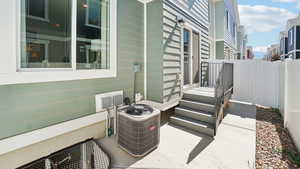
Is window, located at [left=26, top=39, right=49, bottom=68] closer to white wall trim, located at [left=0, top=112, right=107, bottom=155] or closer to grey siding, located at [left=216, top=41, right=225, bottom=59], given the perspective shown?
white wall trim, located at [left=0, top=112, right=107, bottom=155]

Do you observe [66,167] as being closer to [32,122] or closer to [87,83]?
[32,122]

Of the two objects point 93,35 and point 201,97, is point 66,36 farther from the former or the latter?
point 201,97

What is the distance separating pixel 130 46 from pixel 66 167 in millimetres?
3127

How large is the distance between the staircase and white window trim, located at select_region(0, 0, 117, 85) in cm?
222

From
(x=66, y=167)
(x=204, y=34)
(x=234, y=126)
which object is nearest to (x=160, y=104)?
(x=234, y=126)

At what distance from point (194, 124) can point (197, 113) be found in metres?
0.37

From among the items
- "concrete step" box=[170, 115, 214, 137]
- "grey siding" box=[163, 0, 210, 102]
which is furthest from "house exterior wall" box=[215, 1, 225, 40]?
"concrete step" box=[170, 115, 214, 137]

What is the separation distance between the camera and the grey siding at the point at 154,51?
420cm

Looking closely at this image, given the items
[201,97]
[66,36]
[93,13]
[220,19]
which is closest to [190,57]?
[201,97]

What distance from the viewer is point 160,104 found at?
4.23 metres

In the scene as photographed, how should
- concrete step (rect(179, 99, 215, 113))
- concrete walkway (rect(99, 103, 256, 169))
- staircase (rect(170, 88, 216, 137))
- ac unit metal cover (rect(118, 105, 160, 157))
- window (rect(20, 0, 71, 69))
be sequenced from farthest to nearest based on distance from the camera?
concrete step (rect(179, 99, 215, 113))
staircase (rect(170, 88, 216, 137))
ac unit metal cover (rect(118, 105, 160, 157))
concrete walkway (rect(99, 103, 256, 169))
window (rect(20, 0, 71, 69))

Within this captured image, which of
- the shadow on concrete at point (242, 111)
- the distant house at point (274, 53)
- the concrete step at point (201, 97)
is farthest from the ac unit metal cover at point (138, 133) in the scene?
the distant house at point (274, 53)

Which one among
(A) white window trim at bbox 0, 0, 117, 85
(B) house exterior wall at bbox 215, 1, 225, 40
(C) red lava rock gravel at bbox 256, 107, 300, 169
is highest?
(B) house exterior wall at bbox 215, 1, 225, 40

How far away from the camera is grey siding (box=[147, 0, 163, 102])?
13.8 feet
